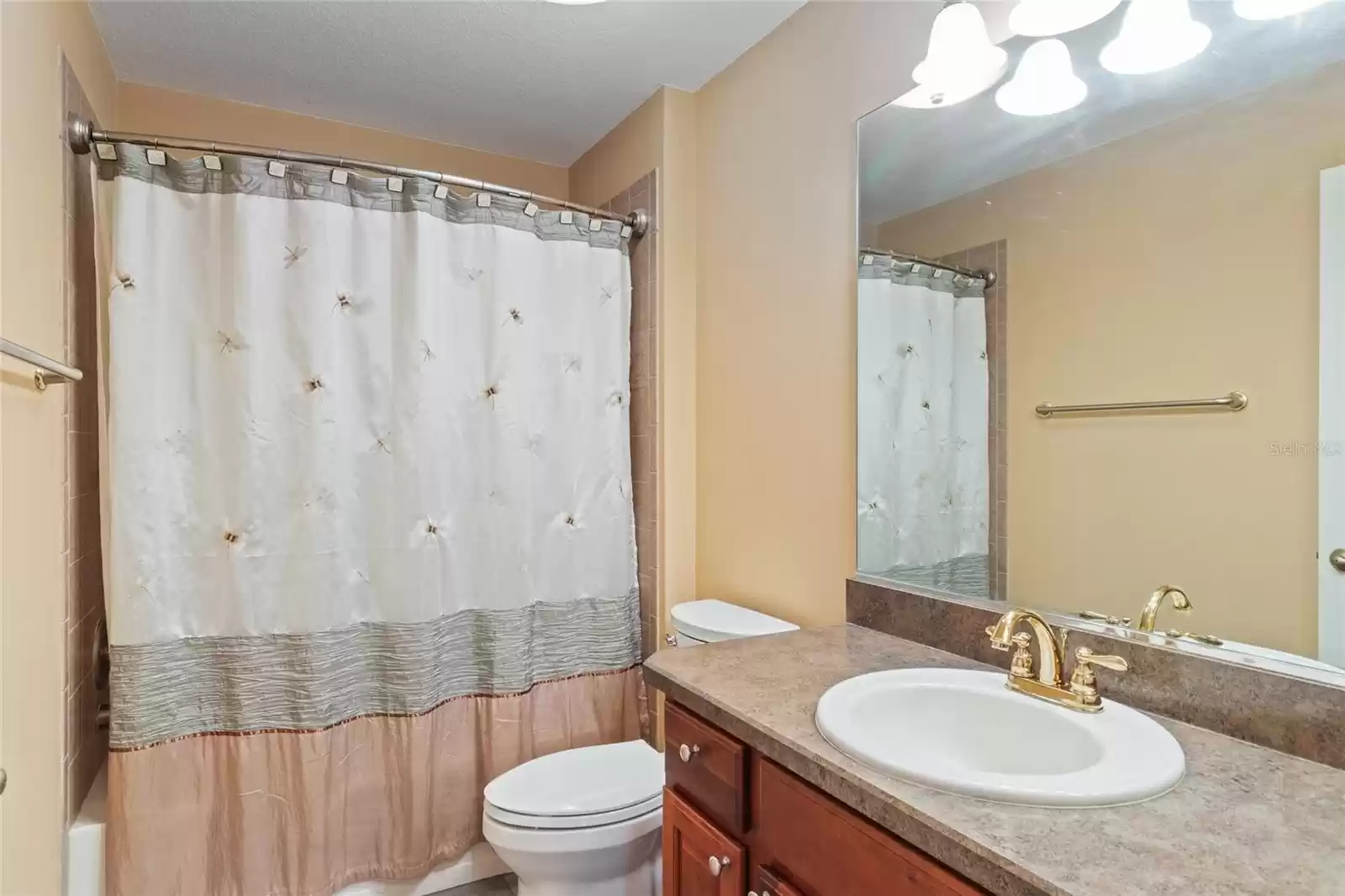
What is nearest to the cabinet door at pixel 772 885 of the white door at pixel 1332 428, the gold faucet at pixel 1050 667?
the gold faucet at pixel 1050 667

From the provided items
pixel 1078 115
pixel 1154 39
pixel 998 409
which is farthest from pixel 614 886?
pixel 1154 39

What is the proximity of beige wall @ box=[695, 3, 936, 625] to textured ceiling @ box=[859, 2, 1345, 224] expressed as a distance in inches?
3.6

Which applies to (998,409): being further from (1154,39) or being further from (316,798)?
(316,798)

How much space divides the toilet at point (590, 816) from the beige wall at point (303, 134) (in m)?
1.84

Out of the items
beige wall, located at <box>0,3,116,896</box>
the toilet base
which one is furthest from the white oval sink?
beige wall, located at <box>0,3,116,896</box>

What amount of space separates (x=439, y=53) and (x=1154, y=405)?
194 centimetres

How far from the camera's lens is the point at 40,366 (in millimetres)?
1191

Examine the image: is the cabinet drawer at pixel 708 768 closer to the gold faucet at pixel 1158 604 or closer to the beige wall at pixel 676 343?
the gold faucet at pixel 1158 604

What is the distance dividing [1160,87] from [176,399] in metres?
2.09

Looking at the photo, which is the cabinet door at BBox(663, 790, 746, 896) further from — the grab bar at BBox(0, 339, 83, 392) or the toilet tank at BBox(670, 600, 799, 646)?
the grab bar at BBox(0, 339, 83, 392)

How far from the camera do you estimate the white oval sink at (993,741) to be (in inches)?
31.1

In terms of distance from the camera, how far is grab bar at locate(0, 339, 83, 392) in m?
1.08

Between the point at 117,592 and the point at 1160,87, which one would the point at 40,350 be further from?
the point at 1160,87

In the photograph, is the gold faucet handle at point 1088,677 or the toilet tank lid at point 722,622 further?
the toilet tank lid at point 722,622
